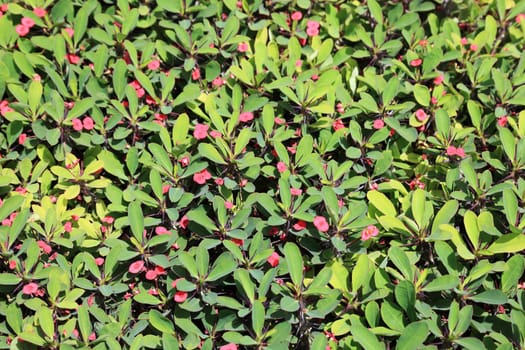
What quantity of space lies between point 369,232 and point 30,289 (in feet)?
3.74

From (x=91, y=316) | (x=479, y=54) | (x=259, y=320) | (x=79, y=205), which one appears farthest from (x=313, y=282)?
(x=479, y=54)

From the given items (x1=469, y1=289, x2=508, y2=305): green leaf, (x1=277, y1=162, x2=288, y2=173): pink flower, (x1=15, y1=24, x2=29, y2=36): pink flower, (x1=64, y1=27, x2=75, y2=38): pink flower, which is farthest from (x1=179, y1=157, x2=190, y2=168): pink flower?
(x1=469, y1=289, x2=508, y2=305): green leaf

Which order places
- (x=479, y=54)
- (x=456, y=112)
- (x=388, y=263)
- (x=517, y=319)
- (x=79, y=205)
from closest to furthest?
(x=517, y=319) → (x=388, y=263) → (x=79, y=205) → (x=456, y=112) → (x=479, y=54)

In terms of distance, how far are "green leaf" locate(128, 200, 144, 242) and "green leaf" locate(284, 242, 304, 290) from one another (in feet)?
1.63

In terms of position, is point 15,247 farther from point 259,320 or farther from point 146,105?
point 259,320

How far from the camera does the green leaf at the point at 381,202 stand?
6.88 ft

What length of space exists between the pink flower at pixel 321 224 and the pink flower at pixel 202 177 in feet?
1.42

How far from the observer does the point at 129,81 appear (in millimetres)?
2521

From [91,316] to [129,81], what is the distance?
1.02 metres

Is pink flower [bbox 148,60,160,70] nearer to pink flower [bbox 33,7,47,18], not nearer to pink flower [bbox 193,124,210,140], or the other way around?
pink flower [bbox 193,124,210,140]

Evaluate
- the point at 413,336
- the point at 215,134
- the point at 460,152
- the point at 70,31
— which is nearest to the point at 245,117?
the point at 215,134

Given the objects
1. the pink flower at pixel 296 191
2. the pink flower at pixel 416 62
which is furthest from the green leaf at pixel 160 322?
the pink flower at pixel 416 62

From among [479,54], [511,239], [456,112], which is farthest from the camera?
[479,54]

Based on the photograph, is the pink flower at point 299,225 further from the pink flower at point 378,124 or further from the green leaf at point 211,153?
the pink flower at point 378,124
